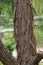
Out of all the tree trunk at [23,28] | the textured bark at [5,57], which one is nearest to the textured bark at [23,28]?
the tree trunk at [23,28]

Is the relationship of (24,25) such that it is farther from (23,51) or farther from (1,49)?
(1,49)

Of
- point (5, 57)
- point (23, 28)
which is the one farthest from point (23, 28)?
point (5, 57)

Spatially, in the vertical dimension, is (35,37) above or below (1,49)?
below

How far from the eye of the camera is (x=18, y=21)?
2.22 metres

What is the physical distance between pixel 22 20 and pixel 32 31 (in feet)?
0.49

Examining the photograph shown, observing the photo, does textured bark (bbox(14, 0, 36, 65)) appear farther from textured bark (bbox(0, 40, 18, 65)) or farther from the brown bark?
textured bark (bbox(0, 40, 18, 65))

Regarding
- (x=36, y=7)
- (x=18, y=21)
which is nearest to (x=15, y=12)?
(x=18, y=21)

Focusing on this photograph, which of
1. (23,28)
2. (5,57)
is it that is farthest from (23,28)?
(5,57)

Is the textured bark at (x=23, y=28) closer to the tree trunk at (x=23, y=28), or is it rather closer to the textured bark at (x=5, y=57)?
the tree trunk at (x=23, y=28)

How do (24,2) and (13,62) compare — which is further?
(24,2)

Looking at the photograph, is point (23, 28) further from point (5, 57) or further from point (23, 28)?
point (5, 57)

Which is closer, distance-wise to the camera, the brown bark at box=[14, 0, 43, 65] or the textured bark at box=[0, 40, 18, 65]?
the textured bark at box=[0, 40, 18, 65]

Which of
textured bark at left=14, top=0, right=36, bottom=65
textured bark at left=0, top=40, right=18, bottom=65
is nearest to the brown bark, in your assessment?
textured bark at left=14, top=0, right=36, bottom=65

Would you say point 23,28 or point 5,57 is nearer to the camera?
point 5,57
